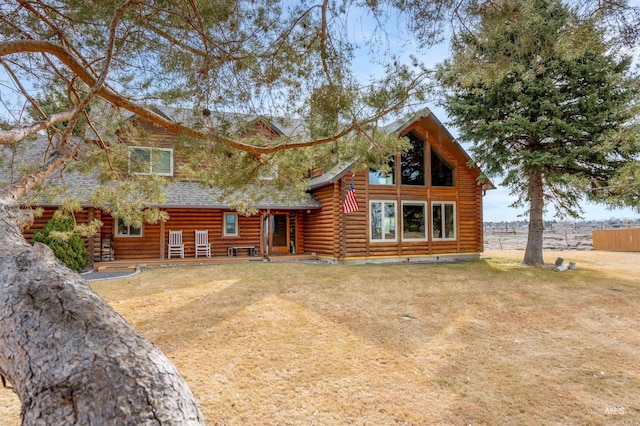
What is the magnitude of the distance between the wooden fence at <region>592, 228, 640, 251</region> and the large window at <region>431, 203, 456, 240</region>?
13597mm

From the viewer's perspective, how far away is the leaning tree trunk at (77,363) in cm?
101

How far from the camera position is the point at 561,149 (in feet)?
39.6

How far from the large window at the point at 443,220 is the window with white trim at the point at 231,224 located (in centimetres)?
797

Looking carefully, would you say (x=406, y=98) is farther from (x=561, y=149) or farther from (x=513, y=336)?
(x=561, y=149)

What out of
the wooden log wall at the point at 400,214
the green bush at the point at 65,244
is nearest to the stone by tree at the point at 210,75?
the green bush at the point at 65,244

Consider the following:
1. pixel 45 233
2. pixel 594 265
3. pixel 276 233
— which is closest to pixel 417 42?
pixel 45 233

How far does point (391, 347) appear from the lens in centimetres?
551

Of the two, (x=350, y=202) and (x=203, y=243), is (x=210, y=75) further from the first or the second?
(x=203, y=243)

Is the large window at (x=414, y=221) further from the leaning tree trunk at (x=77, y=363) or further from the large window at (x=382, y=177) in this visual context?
the leaning tree trunk at (x=77, y=363)

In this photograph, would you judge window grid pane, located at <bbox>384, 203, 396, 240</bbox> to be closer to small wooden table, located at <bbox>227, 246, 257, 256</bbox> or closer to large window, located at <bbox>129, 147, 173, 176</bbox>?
small wooden table, located at <bbox>227, 246, 257, 256</bbox>

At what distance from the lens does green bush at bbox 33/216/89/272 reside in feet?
33.5

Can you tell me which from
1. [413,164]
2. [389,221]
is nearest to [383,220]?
[389,221]

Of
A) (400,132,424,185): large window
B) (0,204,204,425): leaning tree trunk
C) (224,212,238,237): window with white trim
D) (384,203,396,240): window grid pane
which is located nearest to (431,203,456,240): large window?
(400,132,424,185): large window

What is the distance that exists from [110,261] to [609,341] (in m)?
13.3
